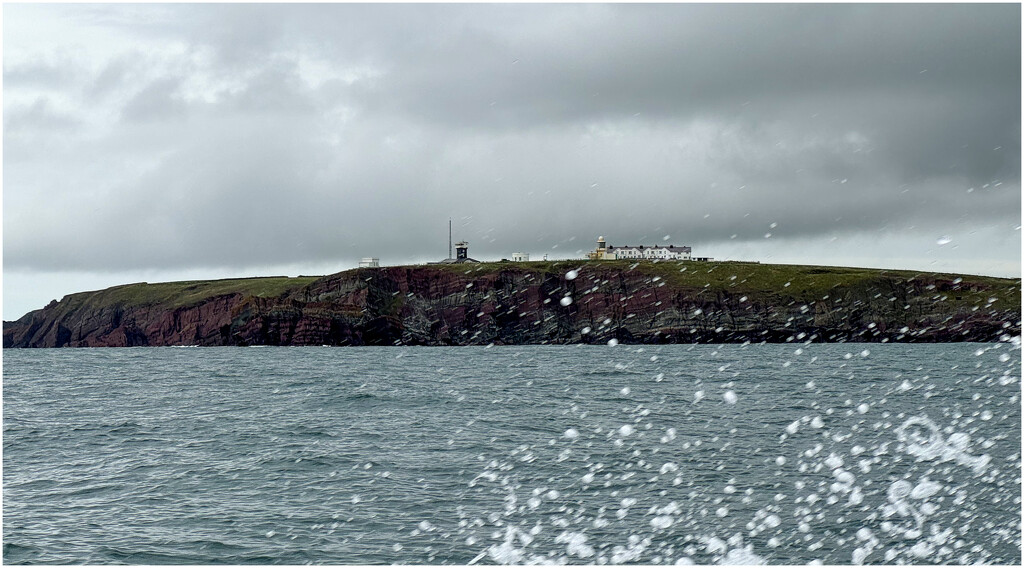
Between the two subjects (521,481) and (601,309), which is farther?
(601,309)

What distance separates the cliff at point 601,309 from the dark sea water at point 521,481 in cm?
11866

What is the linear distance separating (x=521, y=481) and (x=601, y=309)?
144841 millimetres

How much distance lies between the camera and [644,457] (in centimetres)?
2462

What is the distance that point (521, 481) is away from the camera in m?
21.7

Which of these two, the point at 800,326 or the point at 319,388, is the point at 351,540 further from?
the point at 800,326

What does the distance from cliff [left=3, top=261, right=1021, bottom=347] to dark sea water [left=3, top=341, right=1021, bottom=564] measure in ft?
389

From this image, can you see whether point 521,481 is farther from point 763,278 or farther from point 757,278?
point 763,278

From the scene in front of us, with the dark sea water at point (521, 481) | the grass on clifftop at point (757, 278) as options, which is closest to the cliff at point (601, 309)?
the grass on clifftop at point (757, 278)

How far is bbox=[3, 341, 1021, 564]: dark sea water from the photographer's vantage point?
16359mm

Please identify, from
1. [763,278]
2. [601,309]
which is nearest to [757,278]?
[763,278]

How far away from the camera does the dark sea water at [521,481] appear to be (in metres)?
16.4

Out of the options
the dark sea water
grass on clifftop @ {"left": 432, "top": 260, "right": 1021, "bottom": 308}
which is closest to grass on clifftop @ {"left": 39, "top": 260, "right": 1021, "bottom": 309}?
grass on clifftop @ {"left": 432, "top": 260, "right": 1021, "bottom": 308}

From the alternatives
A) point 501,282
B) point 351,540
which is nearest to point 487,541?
point 351,540

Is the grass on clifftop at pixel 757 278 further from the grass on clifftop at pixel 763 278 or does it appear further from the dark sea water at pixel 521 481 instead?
the dark sea water at pixel 521 481
